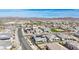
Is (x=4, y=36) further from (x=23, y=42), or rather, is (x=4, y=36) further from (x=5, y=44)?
(x=23, y=42)

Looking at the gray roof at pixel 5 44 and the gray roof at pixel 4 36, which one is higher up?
the gray roof at pixel 4 36

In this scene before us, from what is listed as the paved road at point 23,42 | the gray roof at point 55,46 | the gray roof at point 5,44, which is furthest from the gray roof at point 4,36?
the gray roof at point 55,46

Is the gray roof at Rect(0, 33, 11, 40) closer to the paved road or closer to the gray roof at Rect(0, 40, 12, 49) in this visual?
the gray roof at Rect(0, 40, 12, 49)

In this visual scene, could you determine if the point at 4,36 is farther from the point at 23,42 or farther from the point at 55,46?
the point at 55,46

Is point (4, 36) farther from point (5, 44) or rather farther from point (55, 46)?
point (55, 46)

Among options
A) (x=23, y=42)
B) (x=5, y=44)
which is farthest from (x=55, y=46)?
(x=5, y=44)

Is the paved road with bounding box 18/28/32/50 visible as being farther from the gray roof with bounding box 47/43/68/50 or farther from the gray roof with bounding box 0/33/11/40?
the gray roof with bounding box 47/43/68/50

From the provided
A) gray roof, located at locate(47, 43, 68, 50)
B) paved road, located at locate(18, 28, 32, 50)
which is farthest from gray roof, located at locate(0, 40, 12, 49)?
gray roof, located at locate(47, 43, 68, 50)

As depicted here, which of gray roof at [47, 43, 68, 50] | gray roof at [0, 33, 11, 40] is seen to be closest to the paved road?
gray roof at [0, 33, 11, 40]

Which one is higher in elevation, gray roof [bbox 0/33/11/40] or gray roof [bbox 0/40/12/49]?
gray roof [bbox 0/33/11/40]

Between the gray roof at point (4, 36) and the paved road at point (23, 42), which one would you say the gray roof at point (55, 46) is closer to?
the paved road at point (23, 42)

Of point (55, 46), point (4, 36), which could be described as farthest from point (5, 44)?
point (55, 46)
